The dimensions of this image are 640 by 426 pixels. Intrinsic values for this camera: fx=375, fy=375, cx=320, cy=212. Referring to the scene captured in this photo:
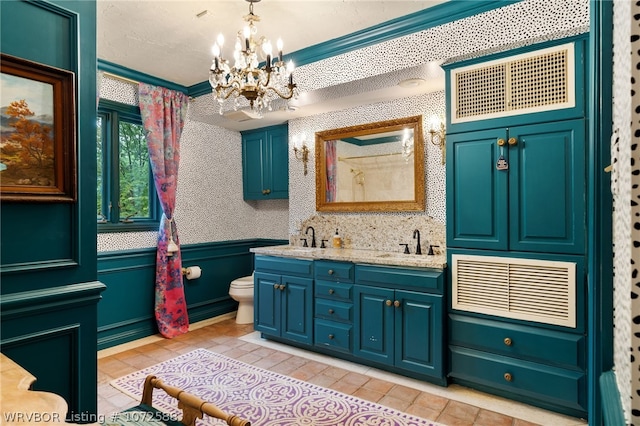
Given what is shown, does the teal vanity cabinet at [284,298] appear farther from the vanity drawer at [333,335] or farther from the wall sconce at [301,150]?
the wall sconce at [301,150]

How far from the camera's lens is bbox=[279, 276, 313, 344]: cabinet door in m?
3.24

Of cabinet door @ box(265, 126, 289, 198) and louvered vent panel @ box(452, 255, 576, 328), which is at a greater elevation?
cabinet door @ box(265, 126, 289, 198)

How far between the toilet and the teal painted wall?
2341 millimetres

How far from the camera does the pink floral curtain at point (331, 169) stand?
384 centimetres

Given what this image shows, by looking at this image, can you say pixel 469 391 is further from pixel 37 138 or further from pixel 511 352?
pixel 37 138

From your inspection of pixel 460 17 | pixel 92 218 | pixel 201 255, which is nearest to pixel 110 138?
pixel 201 255

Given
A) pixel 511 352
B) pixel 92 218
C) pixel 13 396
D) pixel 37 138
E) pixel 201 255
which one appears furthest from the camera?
pixel 201 255

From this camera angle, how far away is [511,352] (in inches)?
93.9

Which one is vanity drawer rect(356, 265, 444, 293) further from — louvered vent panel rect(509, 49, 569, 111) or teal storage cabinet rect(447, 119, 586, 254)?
louvered vent panel rect(509, 49, 569, 111)

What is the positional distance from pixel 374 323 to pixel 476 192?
1228 millimetres

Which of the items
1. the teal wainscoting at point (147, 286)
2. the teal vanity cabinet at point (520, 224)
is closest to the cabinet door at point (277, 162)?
the teal wainscoting at point (147, 286)

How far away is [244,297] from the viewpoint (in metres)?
4.07

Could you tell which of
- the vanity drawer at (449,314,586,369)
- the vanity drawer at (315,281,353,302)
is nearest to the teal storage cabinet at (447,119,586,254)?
the vanity drawer at (449,314,586,369)

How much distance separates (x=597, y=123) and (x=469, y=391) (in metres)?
2.22
